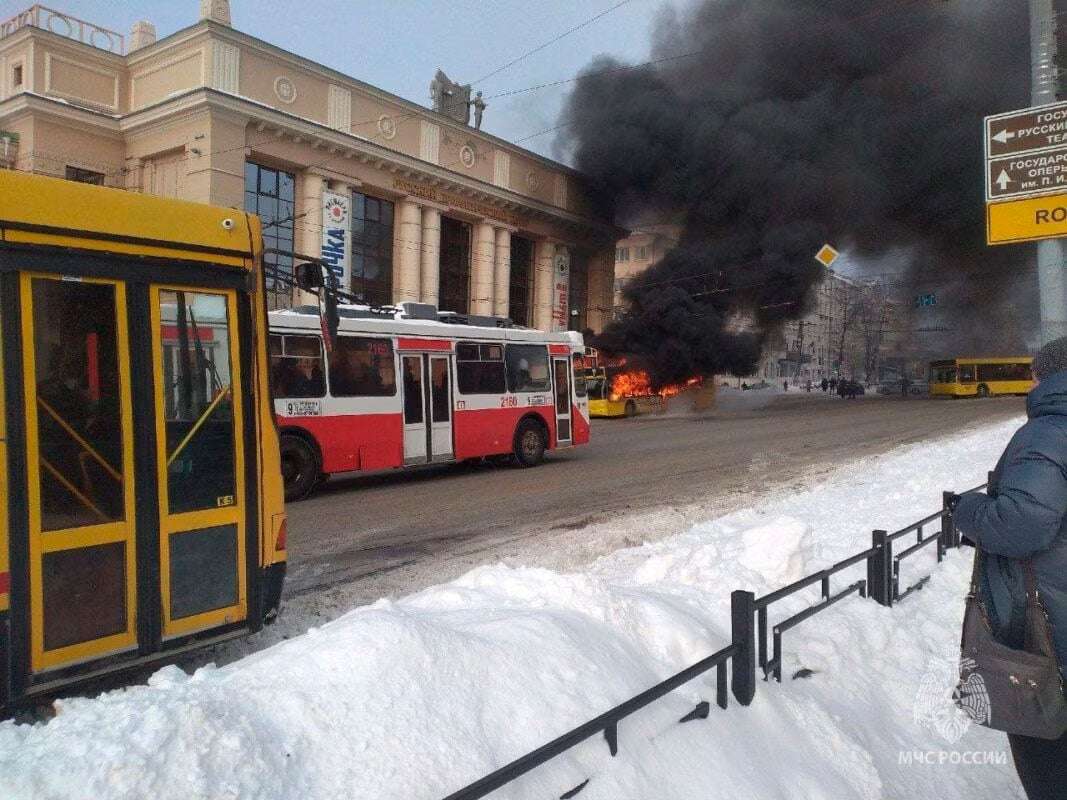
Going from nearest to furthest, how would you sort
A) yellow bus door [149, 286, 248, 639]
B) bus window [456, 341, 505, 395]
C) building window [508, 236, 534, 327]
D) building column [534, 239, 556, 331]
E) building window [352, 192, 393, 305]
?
yellow bus door [149, 286, 248, 639] → bus window [456, 341, 505, 395] → building window [352, 192, 393, 305] → building window [508, 236, 534, 327] → building column [534, 239, 556, 331]

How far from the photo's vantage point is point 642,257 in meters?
54.8

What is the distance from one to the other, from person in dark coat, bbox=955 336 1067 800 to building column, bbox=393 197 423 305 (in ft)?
89.5

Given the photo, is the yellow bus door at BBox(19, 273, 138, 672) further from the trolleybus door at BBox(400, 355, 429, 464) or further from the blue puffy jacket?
the trolleybus door at BBox(400, 355, 429, 464)

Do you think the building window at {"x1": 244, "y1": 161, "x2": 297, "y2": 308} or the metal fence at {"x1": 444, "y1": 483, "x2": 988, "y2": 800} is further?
the building window at {"x1": 244, "y1": 161, "x2": 297, "y2": 308}

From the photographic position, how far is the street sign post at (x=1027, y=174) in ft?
23.2

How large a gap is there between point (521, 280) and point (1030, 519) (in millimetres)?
33856

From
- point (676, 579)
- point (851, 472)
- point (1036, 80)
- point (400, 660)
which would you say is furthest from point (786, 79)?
point (400, 660)

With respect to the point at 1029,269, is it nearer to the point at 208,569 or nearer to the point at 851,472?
the point at 851,472

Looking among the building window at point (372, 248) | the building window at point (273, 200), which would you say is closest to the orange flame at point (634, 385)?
the building window at point (372, 248)

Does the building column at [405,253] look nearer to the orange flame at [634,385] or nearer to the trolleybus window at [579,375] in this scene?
the orange flame at [634,385]

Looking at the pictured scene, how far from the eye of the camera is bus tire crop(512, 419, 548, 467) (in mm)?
13742

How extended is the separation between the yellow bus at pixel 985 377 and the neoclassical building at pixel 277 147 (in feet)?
85.6

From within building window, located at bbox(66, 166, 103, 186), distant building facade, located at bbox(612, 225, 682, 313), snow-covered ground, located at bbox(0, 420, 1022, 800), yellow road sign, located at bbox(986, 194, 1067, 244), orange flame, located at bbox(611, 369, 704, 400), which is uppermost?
distant building facade, located at bbox(612, 225, 682, 313)

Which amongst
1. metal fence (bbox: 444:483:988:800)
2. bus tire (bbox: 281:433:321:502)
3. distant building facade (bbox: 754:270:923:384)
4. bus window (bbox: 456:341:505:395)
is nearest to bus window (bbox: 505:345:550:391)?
bus window (bbox: 456:341:505:395)
